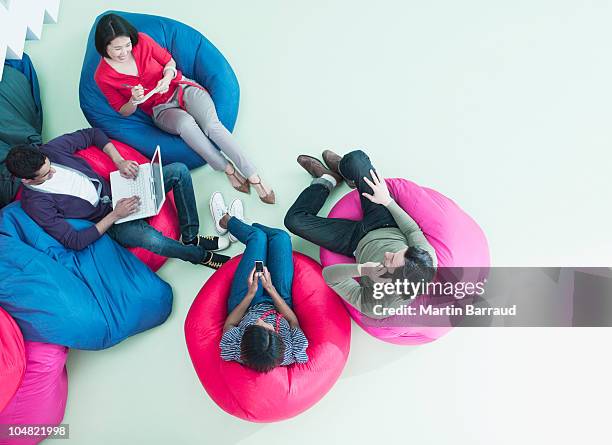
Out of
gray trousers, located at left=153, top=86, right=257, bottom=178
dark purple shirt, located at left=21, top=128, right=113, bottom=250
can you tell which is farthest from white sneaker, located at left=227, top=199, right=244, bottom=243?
dark purple shirt, located at left=21, top=128, right=113, bottom=250

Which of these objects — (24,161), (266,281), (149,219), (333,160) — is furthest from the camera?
(333,160)

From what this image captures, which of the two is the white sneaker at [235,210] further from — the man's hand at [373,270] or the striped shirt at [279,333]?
the man's hand at [373,270]

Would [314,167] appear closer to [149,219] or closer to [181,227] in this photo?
[181,227]

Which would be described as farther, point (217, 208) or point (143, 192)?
point (217, 208)

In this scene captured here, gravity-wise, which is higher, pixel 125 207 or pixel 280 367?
pixel 125 207

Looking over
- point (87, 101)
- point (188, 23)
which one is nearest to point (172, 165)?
point (87, 101)

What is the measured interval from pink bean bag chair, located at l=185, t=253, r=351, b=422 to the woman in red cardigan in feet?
1.93

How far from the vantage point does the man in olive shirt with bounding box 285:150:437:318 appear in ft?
6.79

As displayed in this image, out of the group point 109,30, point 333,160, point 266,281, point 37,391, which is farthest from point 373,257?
point 37,391

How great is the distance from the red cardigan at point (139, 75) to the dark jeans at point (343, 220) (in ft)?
3.23

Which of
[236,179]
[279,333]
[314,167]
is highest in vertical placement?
[314,167]

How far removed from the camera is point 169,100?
2.88m

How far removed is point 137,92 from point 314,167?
1021 millimetres

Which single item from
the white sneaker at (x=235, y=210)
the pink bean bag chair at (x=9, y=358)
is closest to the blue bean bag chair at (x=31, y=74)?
the white sneaker at (x=235, y=210)
